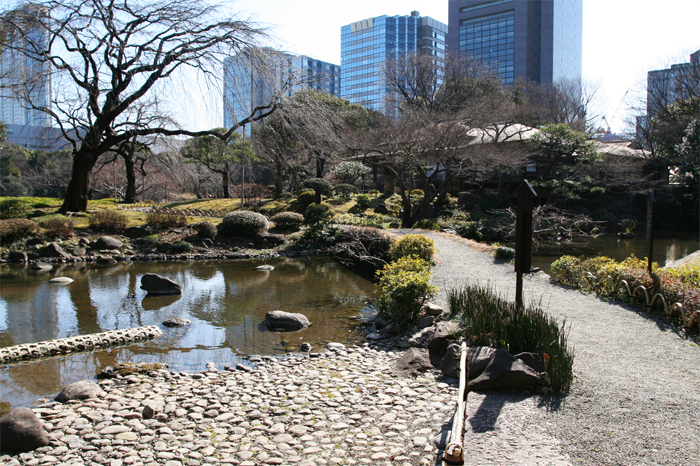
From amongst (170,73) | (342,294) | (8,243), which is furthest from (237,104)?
(8,243)

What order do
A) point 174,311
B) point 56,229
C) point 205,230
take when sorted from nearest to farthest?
point 174,311 < point 56,229 < point 205,230

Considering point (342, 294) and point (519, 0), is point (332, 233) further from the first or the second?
point (519, 0)

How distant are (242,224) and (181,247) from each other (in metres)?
2.65

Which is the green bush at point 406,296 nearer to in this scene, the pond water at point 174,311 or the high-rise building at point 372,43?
the pond water at point 174,311

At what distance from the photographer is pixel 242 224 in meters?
19.2

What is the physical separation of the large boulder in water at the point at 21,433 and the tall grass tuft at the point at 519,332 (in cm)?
465

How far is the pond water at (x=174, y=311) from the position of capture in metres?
6.61

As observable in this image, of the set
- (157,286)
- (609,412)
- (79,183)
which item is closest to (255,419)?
(609,412)

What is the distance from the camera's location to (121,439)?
4.18 meters

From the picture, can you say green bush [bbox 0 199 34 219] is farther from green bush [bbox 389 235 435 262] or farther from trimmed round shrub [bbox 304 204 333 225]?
green bush [bbox 389 235 435 262]

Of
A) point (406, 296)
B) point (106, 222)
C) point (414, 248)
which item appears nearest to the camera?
point (406, 296)

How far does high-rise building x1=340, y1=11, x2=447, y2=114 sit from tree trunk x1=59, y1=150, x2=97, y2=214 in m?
→ 72.0

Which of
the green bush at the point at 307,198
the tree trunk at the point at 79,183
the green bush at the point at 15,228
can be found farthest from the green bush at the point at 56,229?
the green bush at the point at 307,198

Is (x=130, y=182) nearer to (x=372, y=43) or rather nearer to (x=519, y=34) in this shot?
(x=519, y=34)
